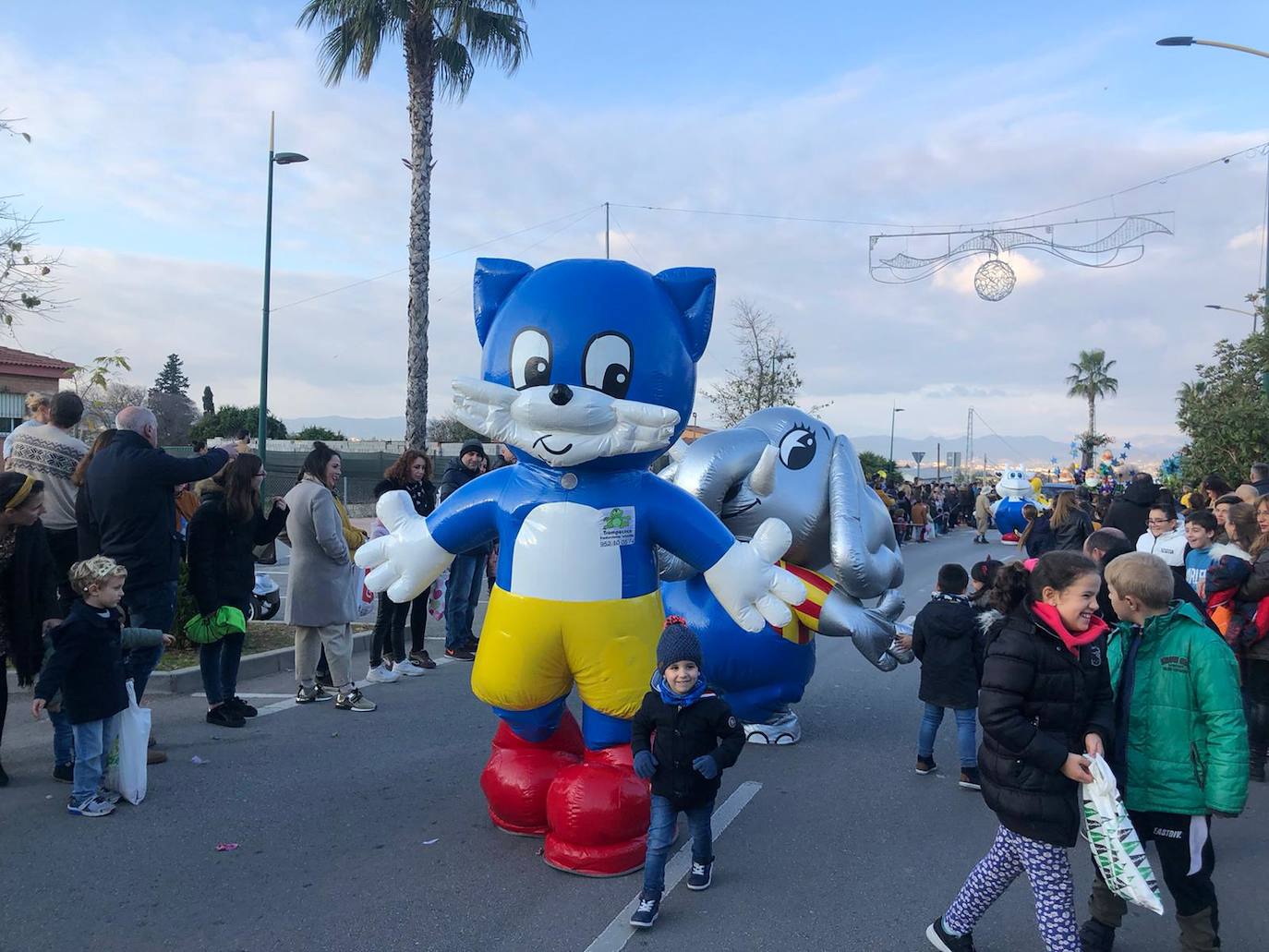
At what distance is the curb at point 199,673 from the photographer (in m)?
6.99

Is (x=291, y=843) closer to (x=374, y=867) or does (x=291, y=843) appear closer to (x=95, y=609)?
(x=374, y=867)

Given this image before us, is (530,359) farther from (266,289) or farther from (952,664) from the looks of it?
(266,289)

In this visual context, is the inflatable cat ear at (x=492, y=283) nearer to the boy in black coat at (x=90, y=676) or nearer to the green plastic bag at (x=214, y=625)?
the boy in black coat at (x=90, y=676)

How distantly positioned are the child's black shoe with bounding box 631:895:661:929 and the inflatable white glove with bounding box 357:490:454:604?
5.56ft

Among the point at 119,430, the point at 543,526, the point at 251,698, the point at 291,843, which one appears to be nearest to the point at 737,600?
the point at 543,526

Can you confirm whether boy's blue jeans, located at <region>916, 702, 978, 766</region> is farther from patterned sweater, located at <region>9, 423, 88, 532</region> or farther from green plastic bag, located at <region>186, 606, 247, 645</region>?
patterned sweater, located at <region>9, 423, 88, 532</region>

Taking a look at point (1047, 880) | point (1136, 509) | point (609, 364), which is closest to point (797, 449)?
point (609, 364)

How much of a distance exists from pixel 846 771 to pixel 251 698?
409 cm

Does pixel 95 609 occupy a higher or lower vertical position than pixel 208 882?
higher

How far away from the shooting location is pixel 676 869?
13.8ft

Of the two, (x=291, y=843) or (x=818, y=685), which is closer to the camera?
(x=291, y=843)

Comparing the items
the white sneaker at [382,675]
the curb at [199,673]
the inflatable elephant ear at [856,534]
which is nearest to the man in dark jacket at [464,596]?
the white sneaker at [382,675]

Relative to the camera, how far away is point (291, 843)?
4.41 metres

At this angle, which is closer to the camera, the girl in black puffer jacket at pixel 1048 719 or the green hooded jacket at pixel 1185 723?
the girl in black puffer jacket at pixel 1048 719
